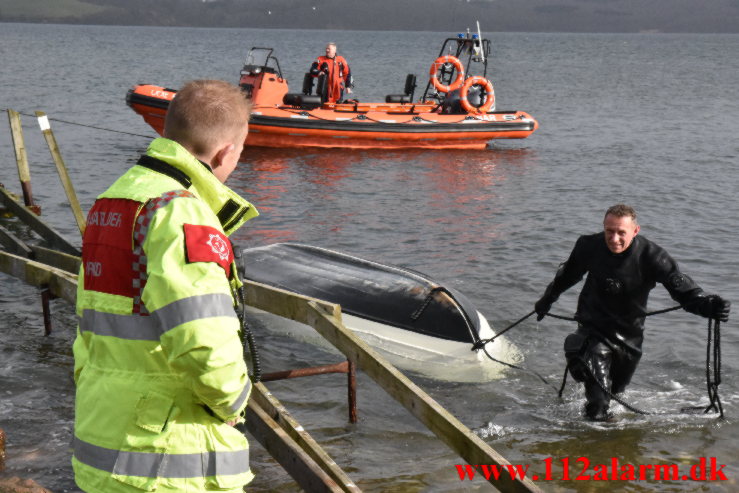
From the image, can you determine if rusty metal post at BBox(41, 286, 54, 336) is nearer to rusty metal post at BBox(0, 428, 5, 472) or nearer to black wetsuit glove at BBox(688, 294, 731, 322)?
rusty metal post at BBox(0, 428, 5, 472)

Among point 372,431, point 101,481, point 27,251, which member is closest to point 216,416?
point 101,481

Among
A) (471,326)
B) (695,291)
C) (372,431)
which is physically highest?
(695,291)

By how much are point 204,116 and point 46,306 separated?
6187 millimetres

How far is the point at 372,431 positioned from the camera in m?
6.60

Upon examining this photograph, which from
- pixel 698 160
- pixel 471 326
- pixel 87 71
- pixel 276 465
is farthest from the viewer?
pixel 87 71

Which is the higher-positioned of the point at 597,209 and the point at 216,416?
the point at 216,416

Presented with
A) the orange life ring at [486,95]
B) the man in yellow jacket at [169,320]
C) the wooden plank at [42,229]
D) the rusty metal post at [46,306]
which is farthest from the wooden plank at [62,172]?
the orange life ring at [486,95]

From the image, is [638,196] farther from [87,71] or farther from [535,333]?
[87,71]

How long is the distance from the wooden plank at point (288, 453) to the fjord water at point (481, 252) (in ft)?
3.25

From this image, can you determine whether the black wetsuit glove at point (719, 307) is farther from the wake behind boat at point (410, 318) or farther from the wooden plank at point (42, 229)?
the wooden plank at point (42, 229)

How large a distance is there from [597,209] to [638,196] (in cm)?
174

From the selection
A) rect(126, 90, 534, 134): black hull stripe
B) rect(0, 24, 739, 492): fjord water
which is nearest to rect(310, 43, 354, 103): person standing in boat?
rect(126, 90, 534, 134): black hull stripe

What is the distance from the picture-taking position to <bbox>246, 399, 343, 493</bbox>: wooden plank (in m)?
3.95

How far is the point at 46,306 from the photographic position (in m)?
7.93
